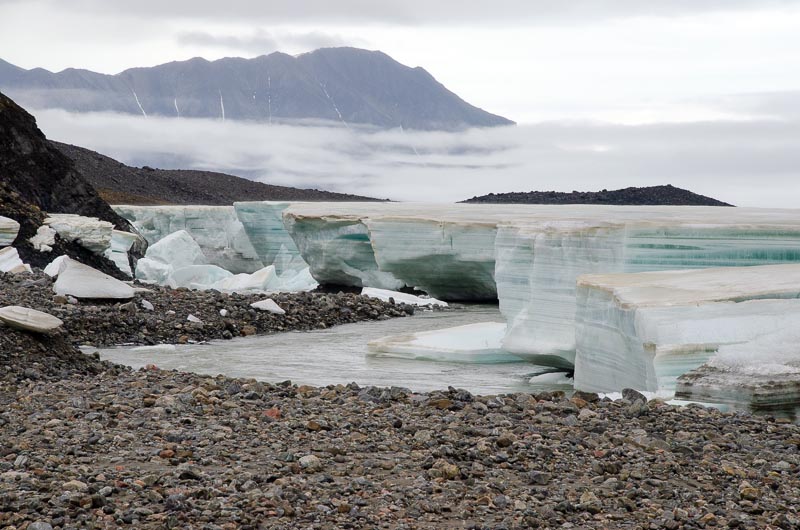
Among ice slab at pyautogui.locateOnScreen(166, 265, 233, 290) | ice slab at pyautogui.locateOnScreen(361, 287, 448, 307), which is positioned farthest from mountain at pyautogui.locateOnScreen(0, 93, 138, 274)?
ice slab at pyautogui.locateOnScreen(361, 287, 448, 307)

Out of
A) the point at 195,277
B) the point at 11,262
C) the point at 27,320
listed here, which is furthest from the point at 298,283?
the point at 27,320

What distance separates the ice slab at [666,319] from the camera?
25.6 feet

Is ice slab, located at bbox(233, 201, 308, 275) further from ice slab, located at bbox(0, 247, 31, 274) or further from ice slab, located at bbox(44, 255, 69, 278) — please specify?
ice slab, located at bbox(44, 255, 69, 278)

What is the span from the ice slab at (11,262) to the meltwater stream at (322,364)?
4649 millimetres

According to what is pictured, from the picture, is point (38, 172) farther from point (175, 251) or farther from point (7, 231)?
point (7, 231)

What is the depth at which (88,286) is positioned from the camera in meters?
14.5

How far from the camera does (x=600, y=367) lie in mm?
9078

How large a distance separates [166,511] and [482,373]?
20.6 feet

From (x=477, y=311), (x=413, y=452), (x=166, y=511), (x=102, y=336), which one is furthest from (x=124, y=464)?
(x=477, y=311)

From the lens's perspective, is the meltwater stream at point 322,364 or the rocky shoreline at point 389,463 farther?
the meltwater stream at point 322,364

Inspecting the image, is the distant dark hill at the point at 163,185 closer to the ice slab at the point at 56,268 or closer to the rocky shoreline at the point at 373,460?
the ice slab at the point at 56,268

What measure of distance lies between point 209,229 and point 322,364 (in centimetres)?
2223

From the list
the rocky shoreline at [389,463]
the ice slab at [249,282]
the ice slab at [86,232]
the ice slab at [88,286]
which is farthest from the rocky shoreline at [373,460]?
the ice slab at [249,282]

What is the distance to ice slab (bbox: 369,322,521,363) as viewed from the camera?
11859 millimetres
